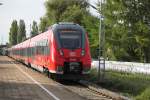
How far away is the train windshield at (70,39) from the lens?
2869cm

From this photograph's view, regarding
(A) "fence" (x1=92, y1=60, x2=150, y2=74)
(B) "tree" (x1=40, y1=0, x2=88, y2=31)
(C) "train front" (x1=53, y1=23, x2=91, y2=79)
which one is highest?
(B) "tree" (x1=40, y1=0, x2=88, y2=31)

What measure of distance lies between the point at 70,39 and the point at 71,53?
3.14 ft

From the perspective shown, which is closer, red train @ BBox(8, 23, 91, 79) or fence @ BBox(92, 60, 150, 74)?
red train @ BBox(8, 23, 91, 79)

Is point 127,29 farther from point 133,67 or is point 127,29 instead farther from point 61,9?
point 61,9

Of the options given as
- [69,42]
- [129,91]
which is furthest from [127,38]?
[129,91]

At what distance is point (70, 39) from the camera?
2889 centimetres

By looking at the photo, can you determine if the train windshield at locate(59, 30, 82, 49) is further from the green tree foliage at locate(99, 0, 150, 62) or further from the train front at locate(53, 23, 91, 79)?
the green tree foliage at locate(99, 0, 150, 62)

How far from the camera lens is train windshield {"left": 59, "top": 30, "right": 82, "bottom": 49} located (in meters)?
28.7

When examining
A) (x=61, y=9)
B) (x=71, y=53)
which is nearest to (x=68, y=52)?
(x=71, y=53)

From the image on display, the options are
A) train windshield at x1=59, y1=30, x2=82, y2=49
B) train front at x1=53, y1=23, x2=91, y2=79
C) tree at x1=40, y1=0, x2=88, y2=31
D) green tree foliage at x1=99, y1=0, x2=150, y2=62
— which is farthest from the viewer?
tree at x1=40, y1=0, x2=88, y2=31

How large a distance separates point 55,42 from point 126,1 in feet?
95.0

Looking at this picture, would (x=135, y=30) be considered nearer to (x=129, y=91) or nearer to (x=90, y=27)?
(x=90, y=27)

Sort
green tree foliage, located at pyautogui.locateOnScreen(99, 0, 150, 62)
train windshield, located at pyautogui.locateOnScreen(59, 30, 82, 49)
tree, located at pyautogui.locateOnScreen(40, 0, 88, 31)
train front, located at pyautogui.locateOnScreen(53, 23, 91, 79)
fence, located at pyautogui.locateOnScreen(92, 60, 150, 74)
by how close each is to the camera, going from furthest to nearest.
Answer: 1. tree, located at pyautogui.locateOnScreen(40, 0, 88, 31)
2. green tree foliage, located at pyautogui.locateOnScreen(99, 0, 150, 62)
3. fence, located at pyautogui.locateOnScreen(92, 60, 150, 74)
4. train windshield, located at pyautogui.locateOnScreen(59, 30, 82, 49)
5. train front, located at pyautogui.locateOnScreen(53, 23, 91, 79)

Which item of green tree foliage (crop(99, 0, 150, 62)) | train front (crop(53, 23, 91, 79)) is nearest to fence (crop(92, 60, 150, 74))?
green tree foliage (crop(99, 0, 150, 62))
